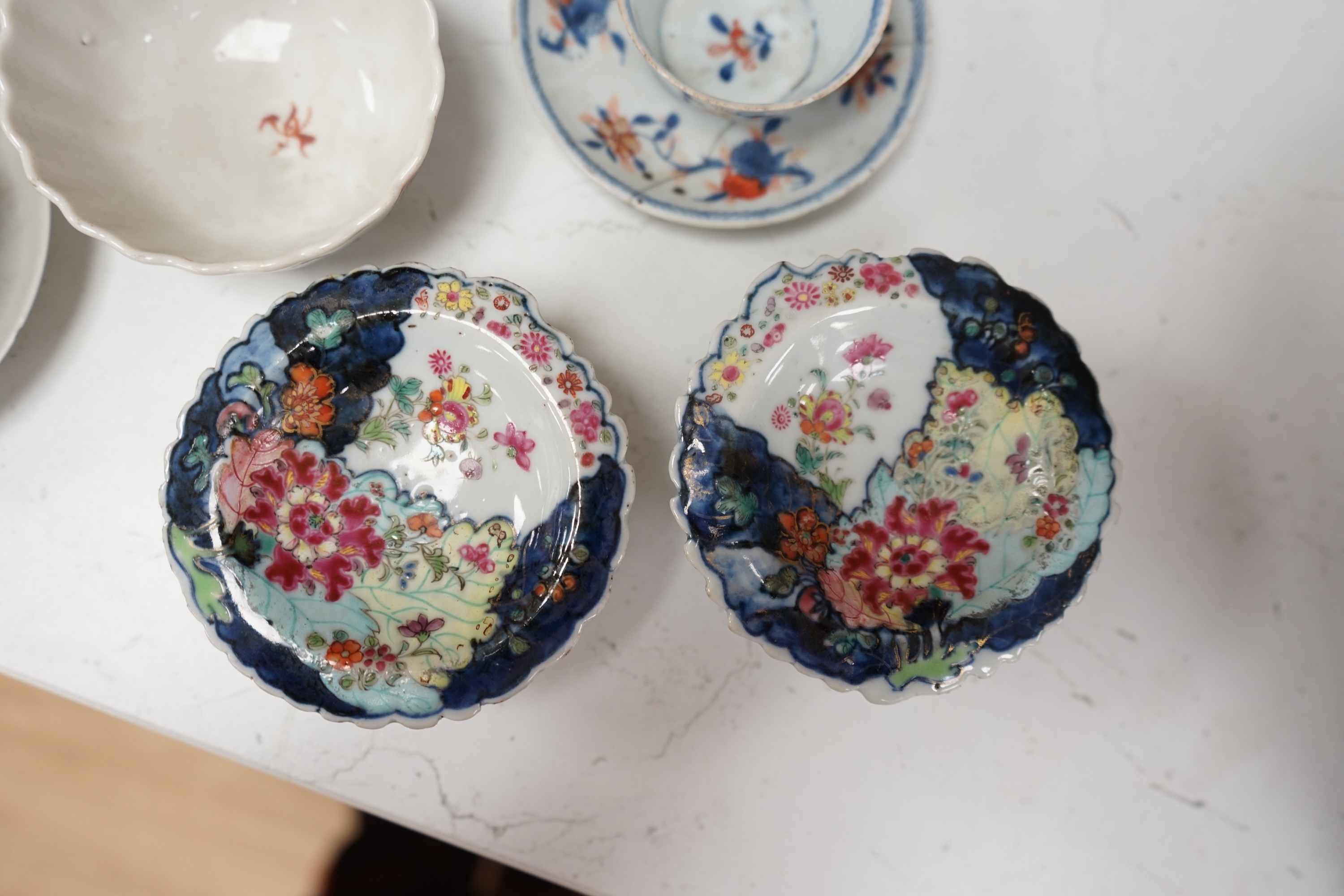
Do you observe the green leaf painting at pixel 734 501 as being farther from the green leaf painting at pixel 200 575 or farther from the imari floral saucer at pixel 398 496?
the green leaf painting at pixel 200 575

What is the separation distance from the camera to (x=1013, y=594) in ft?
2.25

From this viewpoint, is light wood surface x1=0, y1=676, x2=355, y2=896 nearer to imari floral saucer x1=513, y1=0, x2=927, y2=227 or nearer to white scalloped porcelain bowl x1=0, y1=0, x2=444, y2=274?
white scalloped porcelain bowl x1=0, y1=0, x2=444, y2=274

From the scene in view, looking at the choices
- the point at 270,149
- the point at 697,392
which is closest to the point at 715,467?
the point at 697,392

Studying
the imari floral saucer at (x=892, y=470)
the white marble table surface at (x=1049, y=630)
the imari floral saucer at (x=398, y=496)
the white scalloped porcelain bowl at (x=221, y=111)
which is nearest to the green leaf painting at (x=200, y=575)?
the imari floral saucer at (x=398, y=496)

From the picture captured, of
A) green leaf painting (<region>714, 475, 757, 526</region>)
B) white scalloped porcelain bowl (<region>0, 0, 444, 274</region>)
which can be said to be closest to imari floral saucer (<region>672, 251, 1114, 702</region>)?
green leaf painting (<region>714, 475, 757, 526</region>)

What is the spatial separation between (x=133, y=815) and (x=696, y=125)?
144cm

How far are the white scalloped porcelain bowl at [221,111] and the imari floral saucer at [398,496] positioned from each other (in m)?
0.12

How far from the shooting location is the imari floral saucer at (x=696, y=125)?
2.50 ft

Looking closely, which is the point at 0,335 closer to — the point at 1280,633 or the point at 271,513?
the point at 271,513

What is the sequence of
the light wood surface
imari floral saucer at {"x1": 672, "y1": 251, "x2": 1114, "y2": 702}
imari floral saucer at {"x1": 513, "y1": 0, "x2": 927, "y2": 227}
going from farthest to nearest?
1. the light wood surface
2. imari floral saucer at {"x1": 513, "y1": 0, "x2": 927, "y2": 227}
3. imari floral saucer at {"x1": 672, "y1": 251, "x2": 1114, "y2": 702}

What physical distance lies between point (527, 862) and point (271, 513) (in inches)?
17.3

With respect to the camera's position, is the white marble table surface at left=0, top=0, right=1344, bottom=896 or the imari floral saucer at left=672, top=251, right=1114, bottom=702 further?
the white marble table surface at left=0, top=0, right=1344, bottom=896

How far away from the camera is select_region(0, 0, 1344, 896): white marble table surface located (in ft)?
2.56

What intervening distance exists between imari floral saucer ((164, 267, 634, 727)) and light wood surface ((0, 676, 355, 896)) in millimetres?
746
